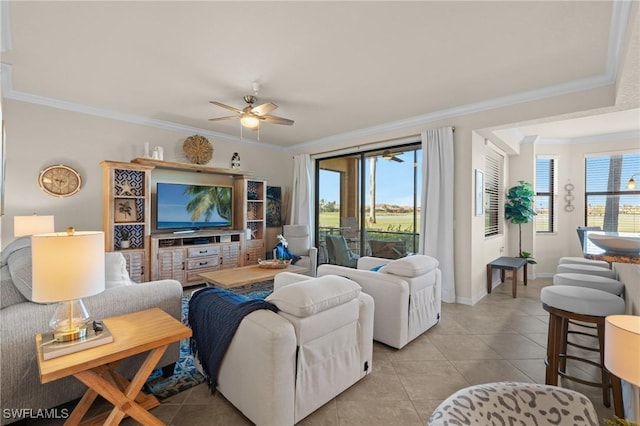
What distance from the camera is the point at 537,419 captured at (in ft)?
3.28

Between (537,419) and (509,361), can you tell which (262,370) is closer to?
(537,419)

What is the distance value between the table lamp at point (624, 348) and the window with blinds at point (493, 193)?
4015 mm

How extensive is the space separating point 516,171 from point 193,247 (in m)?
6.08

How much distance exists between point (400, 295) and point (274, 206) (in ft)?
14.1

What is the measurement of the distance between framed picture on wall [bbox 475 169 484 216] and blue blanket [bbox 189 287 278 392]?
11.4 feet

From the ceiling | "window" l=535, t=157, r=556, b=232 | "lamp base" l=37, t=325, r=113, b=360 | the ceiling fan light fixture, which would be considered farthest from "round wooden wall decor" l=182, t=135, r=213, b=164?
"window" l=535, t=157, r=556, b=232

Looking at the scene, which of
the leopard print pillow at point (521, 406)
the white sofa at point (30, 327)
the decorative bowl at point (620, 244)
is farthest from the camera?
the white sofa at point (30, 327)

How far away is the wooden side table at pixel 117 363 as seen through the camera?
1284 mm

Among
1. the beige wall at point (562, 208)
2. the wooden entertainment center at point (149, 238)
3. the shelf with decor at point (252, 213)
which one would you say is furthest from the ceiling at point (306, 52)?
the beige wall at point (562, 208)

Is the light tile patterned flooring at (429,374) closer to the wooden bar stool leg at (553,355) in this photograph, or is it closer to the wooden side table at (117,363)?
the wooden bar stool leg at (553,355)

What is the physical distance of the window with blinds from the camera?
15.4ft

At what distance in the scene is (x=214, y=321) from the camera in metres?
1.88

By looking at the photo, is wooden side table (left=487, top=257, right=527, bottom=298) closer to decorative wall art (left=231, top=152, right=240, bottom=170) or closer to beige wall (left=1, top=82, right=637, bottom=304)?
beige wall (left=1, top=82, right=637, bottom=304)

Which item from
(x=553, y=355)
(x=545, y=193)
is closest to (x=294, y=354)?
(x=553, y=355)
